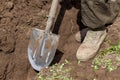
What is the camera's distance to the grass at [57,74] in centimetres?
245

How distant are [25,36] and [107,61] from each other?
794 mm

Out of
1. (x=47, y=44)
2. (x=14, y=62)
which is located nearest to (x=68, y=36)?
(x=47, y=44)

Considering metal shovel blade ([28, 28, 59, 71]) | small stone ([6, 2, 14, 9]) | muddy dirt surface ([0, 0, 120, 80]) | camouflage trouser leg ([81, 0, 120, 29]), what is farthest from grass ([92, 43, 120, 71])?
small stone ([6, 2, 14, 9])

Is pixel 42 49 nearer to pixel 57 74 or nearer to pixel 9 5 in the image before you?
pixel 57 74

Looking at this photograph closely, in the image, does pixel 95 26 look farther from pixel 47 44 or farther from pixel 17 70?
pixel 17 70

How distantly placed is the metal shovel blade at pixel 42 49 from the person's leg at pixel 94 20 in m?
0.23

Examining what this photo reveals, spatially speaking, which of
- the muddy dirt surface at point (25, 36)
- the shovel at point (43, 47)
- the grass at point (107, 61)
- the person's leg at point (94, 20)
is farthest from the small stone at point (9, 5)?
the grass at point (107, 61)

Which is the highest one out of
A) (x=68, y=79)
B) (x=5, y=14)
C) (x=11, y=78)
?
(x=5, y=14)

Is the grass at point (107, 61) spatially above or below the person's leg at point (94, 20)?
below

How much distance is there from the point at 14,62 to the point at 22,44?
18cm

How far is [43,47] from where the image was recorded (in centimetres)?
261

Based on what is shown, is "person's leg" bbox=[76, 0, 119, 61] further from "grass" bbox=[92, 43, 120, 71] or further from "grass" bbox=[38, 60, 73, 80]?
A: "grass" bbox=[38, 60, 73, 80]

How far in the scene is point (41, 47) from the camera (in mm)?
2611

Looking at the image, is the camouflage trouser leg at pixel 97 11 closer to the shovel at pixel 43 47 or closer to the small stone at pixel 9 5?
the shovel at pixel 43 47
